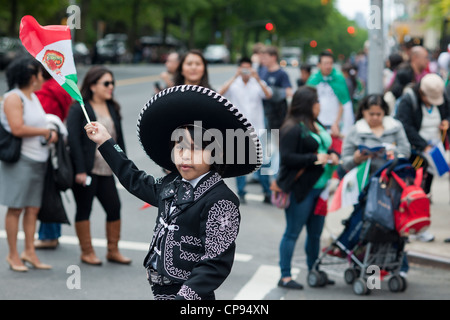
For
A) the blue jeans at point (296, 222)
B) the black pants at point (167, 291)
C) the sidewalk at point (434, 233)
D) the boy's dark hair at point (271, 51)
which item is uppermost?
the boy's dark hair at point (271, 51)

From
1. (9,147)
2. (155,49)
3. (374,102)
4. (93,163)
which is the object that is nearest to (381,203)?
(374,102)

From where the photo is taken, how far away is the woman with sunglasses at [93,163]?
718 centimetres

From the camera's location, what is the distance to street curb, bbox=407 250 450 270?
25.6ft

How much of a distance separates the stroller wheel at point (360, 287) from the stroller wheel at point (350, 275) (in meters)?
0.21

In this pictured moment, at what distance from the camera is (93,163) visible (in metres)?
7.29

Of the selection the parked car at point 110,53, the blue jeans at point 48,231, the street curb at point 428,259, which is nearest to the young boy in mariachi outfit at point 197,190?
the blue jeans at point 48,231

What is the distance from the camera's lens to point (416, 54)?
34.5 feet

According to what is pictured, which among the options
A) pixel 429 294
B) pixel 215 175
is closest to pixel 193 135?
pixel 215 175

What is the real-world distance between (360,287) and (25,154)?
322 centimetres

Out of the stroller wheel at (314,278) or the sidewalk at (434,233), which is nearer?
the stroller wheel at (314,278)

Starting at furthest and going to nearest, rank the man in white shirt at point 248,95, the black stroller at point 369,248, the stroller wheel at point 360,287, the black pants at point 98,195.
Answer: the man in white shirt at point 248,95
the black pants at point 98,195
the stroller wheel at point 360,287
the black stroller at point 369,248

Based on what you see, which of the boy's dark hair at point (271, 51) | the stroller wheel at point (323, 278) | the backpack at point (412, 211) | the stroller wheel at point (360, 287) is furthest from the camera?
the boy's dark hair at point (271, 51)

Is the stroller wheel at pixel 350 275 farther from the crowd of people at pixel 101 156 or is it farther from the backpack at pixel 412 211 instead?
the backpack at pixel 412 211
